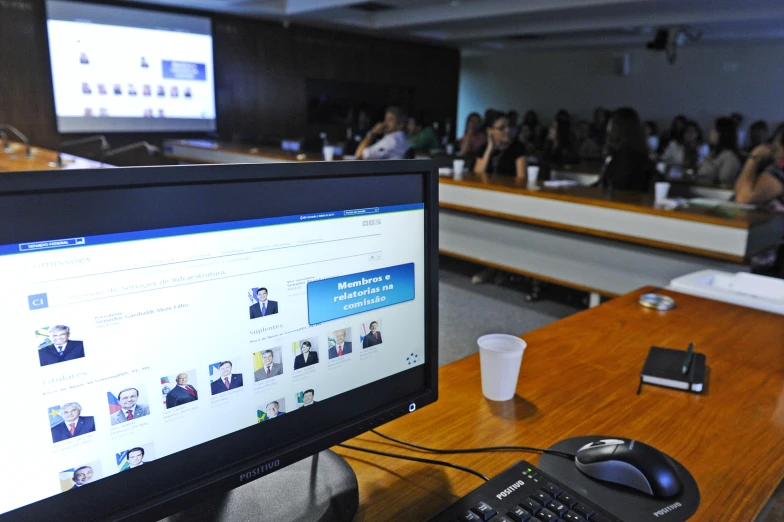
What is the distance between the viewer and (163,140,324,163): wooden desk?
17.1ft

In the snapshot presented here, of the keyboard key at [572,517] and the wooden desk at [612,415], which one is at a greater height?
the keyboard key at [572,517]

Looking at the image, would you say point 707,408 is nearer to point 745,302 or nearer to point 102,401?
point 745,302

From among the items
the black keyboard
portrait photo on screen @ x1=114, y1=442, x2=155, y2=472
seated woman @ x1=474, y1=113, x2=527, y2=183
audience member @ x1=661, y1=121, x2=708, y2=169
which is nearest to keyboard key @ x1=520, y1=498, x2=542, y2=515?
the black keyboard

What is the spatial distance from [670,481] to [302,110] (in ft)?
30.2

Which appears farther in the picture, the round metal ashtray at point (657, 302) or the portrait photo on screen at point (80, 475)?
the round metal ashtray at point (657, 302)

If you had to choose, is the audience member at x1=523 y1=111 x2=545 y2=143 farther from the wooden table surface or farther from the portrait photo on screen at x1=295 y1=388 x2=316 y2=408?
the portrait photo on screen at x1=295 y1=388 x2=316 y2=408

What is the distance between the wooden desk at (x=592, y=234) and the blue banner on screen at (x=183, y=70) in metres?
5.30

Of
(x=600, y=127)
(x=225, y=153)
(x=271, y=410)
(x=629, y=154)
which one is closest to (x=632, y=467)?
(x=271, y=410)

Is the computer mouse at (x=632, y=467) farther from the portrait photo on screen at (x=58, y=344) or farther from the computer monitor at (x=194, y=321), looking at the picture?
the portrait photo on screen at (x=58, y=344)

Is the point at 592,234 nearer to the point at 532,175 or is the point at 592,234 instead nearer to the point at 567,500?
the point at 532,175

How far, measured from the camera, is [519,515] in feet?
2.23

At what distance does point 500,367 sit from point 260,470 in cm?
50

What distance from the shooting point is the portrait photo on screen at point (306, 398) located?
705 mm

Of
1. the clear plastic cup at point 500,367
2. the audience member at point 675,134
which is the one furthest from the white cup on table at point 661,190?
the audience member at point 675,134
